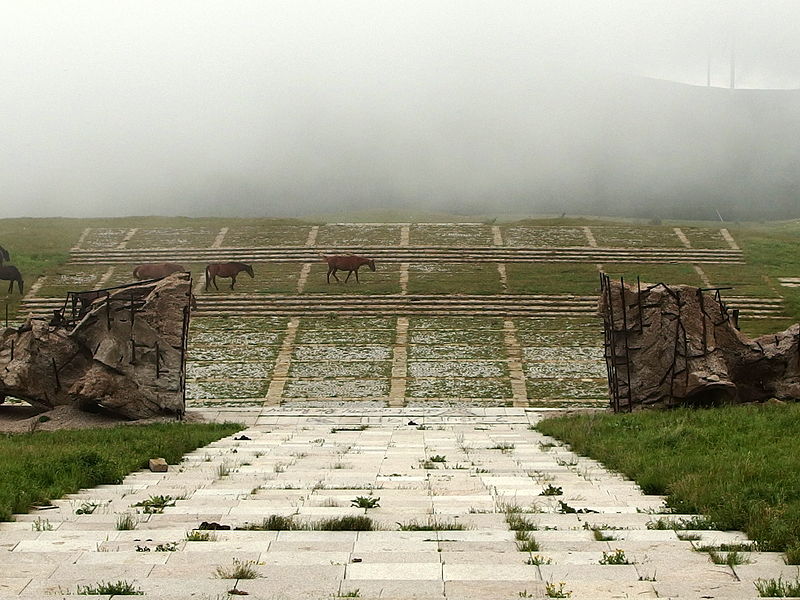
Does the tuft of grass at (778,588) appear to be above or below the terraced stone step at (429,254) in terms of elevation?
above

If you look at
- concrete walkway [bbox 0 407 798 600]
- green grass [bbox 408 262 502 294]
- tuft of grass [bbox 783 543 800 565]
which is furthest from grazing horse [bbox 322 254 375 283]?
tuft of grass [bbox 783 543 800 565]

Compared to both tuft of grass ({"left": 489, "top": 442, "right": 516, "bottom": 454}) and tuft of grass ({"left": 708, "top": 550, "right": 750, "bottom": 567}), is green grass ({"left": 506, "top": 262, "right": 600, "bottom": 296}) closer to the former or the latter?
tuft of grass ({"left": 489, "top": 442, "right": 516, "bottom": 454})

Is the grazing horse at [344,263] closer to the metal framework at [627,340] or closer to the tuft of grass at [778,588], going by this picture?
the metal framework at [627,340]

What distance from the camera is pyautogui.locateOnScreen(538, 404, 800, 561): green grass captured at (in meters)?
6.49

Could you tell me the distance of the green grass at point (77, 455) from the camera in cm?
791

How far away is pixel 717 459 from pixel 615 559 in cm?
415

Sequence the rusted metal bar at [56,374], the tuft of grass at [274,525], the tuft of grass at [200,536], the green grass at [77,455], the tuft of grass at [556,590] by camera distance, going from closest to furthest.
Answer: the tuft of grass at [556,590] < the tuft of grass at [200,536] < the tuft of grass at [274,525] < the green grass at [77,455] < the rusted metal bar at [56,374]

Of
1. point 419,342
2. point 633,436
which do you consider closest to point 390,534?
point 633,436

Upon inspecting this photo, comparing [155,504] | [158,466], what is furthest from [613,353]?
[155,504]

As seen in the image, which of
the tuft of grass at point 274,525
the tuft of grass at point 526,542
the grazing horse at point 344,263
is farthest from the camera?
the grazing horse at point 344,263

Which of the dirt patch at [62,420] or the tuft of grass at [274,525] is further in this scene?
the dirt patch at [62,420]

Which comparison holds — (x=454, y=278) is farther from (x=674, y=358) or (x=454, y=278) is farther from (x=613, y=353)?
(x=674, y=358)

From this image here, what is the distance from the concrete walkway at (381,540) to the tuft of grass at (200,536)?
36mm

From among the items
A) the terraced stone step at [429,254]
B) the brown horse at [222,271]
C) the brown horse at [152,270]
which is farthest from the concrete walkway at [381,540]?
the terraced stone step at [429,254]
